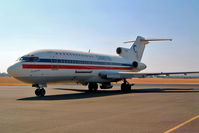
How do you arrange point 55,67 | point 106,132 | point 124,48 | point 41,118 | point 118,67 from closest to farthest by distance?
point 106,132 < point 41,118 < point 55,67 < point 118,67 < point 124,48

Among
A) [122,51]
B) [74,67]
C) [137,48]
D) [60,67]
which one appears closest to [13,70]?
[60,67]

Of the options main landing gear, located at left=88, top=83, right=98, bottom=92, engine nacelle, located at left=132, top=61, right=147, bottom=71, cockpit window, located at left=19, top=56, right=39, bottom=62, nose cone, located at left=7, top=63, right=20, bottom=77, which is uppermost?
engine nacelle, located at left=132, top=61, right=147, bottom=71

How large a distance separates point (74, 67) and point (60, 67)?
186cm

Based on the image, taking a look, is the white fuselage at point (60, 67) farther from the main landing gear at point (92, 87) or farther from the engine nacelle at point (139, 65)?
the engine nacelle at point (139, 65)

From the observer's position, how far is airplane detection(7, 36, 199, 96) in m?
17.8

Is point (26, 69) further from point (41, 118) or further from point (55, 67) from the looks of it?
point (41, 118)

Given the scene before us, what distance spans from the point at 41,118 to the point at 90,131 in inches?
111

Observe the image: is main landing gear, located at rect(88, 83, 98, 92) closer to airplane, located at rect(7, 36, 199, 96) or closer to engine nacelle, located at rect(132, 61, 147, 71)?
airplane, located at rect(7, 36, 199, 96)

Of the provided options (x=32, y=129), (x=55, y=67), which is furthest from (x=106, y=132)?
(x=55, y=67)

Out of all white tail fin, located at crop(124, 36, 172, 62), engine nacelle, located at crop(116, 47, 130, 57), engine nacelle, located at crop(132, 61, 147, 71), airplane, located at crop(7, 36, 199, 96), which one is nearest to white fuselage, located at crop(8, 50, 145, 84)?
airplane, located at crop(7, 36, 199, 96)

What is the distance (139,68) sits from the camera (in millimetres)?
32250

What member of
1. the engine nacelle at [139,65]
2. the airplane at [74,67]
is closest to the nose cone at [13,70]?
the airplane at [74,67]

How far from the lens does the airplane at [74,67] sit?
17797 millimetres

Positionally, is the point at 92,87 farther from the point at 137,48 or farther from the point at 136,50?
the point at 137,48
